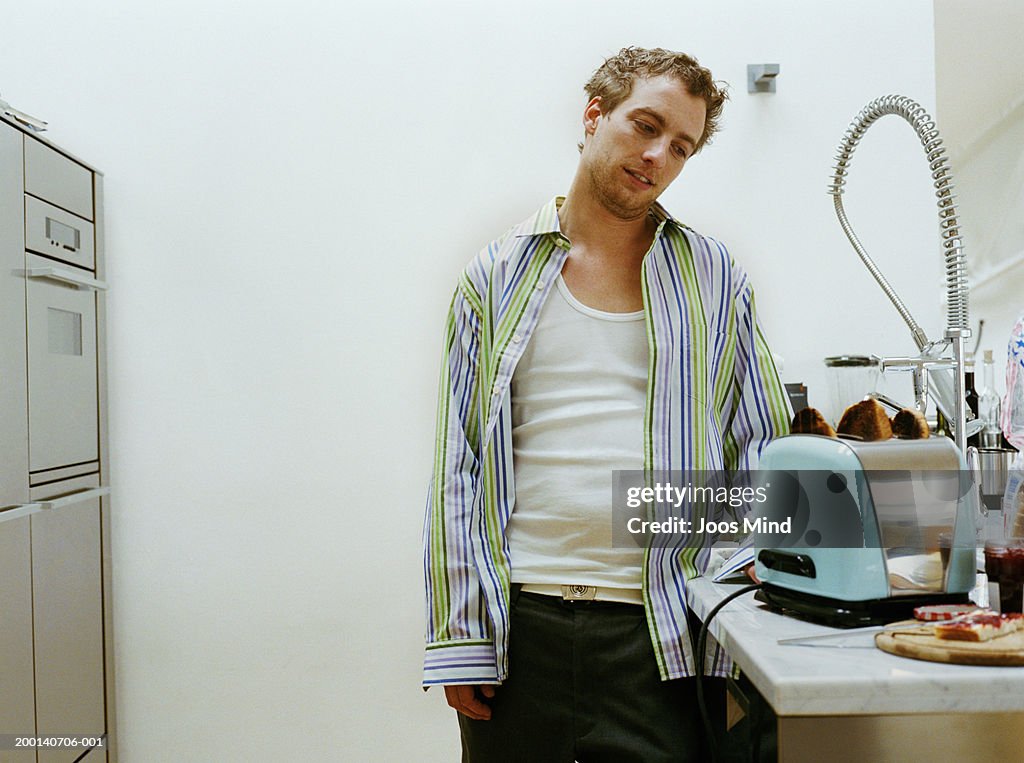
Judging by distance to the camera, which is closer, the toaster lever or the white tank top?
the toaster lever

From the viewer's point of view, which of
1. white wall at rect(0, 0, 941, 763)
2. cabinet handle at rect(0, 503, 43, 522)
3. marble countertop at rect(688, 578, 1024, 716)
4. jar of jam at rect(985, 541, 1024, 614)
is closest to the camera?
marble countertop at rect(688, 578, 1024, 716)

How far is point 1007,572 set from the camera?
1.07 metres

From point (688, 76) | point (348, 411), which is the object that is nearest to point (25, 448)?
point (348, 411)

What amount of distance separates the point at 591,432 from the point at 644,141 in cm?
47

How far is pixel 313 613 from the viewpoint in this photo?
246 cm

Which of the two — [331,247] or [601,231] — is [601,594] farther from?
[331,247]

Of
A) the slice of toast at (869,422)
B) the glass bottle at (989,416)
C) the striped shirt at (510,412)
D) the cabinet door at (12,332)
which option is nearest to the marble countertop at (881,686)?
the slice of toast at (869,422)

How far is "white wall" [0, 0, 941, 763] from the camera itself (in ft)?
8.03

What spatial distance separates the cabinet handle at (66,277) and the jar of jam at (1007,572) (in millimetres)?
1938

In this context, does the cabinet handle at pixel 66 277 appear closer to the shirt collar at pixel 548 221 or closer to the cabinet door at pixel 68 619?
the cabinet door at pixel 68 619

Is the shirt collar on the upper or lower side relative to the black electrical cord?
upper

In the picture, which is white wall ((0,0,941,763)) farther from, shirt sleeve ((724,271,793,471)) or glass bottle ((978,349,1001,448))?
shirt sleeve ((724,271,793,471))

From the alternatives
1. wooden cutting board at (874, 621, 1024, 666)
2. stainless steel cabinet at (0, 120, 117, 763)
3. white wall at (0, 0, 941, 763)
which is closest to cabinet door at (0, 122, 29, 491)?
stainless steel cabinet at (0, 120, 117, 763)

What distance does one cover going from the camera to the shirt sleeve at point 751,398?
1.52 meters
